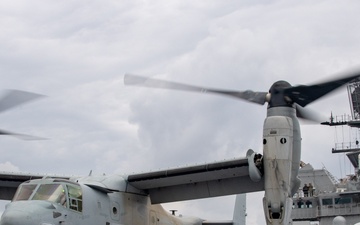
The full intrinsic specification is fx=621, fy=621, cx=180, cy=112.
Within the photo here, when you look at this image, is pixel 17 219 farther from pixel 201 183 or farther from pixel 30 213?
pixel 201 183

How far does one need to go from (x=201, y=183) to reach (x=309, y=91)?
612cm

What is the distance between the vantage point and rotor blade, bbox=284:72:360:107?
21.4 meters

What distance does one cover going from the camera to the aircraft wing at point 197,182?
22936 millimetres

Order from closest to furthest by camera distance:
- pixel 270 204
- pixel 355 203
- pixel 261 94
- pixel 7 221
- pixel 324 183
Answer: pixel 7 221, pixel 270 204, pixel 261 94, pixel 355 203, pixel 324 183

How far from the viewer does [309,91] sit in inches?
851

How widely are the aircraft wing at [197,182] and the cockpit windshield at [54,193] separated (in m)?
3.46

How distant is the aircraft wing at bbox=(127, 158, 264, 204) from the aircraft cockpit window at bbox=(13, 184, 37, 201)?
4.46 m

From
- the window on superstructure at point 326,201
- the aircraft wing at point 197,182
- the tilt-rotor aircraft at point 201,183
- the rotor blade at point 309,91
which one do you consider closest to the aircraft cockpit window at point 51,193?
the tilt-rotor aircraft at point 201,183

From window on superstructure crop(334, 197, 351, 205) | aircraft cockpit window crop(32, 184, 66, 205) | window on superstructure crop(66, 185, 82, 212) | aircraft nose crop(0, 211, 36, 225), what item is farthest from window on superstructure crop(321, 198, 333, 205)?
aircraft nose crop(0, 211, 36, 225)

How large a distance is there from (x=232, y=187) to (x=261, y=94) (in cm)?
413

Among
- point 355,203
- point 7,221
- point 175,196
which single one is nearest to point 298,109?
point 175,196

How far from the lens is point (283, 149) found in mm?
20844

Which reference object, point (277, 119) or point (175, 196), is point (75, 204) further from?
point (277, 119)

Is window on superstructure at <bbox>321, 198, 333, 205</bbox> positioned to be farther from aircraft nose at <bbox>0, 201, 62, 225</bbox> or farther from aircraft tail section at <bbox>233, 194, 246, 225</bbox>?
aircraft nose at <bbox>0, 201, 62, 225</bbox>
